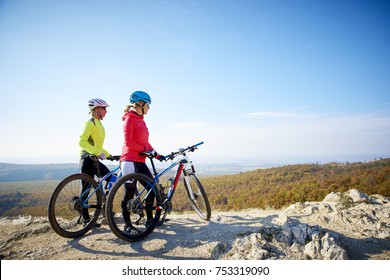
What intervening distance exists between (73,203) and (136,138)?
1.75 m

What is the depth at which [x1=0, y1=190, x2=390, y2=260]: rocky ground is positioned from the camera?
324 centimetres

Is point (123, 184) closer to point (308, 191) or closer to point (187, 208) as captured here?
point (187, 208)

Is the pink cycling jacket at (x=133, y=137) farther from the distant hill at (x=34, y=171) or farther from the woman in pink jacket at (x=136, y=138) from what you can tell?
the distant hill at (x=34, y=171)

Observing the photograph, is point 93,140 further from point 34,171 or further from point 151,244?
point 34,171

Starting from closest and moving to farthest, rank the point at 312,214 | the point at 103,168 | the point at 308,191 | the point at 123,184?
the point at 123,184 → the point at 103,168 → the point at 312,214 → the point at 308,191

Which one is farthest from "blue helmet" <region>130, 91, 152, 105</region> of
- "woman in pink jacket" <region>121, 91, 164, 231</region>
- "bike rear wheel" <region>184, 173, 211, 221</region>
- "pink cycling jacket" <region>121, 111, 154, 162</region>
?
"bike rear wheel" <region>184, 173, 211, 221</region>

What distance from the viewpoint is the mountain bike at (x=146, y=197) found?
Answer: 358 centimetres

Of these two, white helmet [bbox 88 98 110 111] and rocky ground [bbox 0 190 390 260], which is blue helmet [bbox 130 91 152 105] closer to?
white helmet [bbox 88 98 110 111]

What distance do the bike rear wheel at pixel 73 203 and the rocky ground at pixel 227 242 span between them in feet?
0.79

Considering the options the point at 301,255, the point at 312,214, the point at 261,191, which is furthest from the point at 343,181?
the point at 301,255

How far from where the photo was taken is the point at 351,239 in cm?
384

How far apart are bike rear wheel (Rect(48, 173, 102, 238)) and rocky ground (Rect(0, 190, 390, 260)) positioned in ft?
0.79

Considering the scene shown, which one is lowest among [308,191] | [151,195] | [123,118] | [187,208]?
[187,208]
